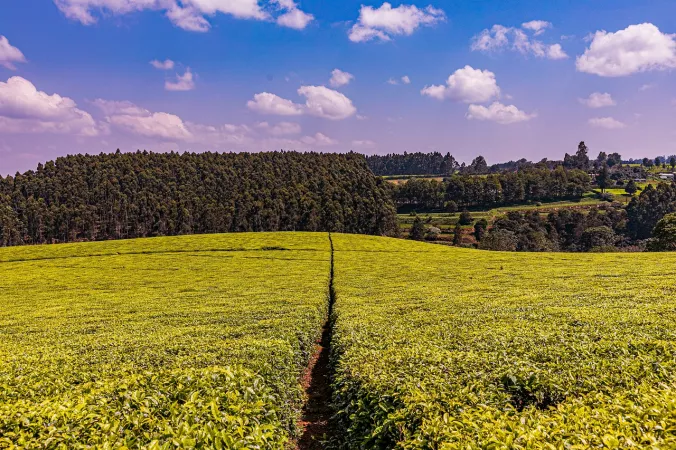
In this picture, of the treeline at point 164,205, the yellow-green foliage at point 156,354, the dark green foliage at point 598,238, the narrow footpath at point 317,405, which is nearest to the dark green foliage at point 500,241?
the dark green foliage at point 598,238

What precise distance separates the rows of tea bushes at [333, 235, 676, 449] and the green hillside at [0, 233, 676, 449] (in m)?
0.06

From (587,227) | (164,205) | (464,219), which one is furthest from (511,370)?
(164,205)

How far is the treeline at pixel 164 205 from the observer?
158250 mm

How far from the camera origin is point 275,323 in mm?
20938

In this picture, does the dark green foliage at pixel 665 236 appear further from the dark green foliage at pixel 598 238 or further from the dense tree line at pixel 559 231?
the dark green foliage at pixel 598 238

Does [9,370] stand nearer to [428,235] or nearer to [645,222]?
[428,235]

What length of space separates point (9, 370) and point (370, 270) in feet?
132

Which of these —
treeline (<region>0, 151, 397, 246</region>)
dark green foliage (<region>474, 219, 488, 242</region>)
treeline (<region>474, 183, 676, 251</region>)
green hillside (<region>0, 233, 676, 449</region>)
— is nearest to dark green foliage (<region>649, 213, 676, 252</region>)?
treeline (<region>474, 183, 676, 251</region>)

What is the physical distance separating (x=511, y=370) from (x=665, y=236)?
98.1 meters

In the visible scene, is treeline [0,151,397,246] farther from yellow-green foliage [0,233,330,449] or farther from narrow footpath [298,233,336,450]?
narrow footpath [298,233,336,450]

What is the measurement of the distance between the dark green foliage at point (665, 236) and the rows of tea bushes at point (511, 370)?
228 ft

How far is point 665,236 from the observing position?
8306cm

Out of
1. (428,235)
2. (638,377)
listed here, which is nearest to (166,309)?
(638,377)

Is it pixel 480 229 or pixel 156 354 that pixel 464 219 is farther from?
pixel 156 354
